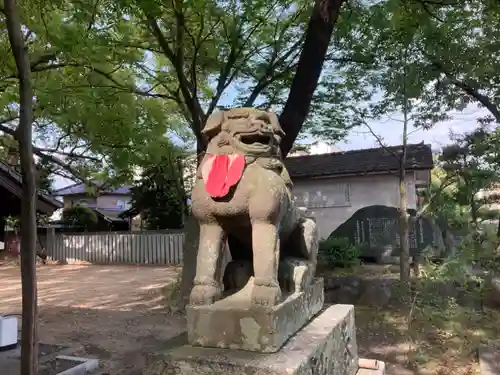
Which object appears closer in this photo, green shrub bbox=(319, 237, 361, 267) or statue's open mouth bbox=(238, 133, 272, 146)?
statue's open mouth bbox=(238, 133, 272, 146)

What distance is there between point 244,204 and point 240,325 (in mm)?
702

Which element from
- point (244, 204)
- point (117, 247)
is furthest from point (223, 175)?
point (117, 247)

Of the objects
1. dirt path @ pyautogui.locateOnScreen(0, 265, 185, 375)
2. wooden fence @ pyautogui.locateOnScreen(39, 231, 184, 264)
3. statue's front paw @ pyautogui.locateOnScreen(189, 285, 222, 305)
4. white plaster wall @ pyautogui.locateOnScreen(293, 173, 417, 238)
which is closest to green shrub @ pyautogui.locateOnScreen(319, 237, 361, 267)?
white plaster wall @ pyautogui.locateOnScreen(293, 173, 417, 238)

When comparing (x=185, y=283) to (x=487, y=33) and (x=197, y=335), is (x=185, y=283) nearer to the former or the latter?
(x=197, y=335)

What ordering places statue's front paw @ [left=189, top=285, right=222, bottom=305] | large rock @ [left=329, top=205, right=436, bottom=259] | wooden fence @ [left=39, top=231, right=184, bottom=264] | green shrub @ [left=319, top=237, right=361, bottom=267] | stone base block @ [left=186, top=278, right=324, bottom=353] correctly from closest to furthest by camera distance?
stone base block @ [left=186, top=278, right=324, bottom=353] → statue's front paw @ [left=189, top=285, right=222, bottom=305] → green shrub @ [left=319, top=237, right=361, bottom=267] → large rock @ [left=329, top=205, right=436, bottom=259] → wooden fence @ [left=39, top=231, right=184, bottom=264]

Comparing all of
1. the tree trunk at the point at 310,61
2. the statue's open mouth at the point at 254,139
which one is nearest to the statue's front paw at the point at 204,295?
the statue's open mouth at the point at 254,139

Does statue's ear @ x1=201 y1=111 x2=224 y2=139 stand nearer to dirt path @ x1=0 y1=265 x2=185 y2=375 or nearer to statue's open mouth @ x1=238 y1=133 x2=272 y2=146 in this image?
statue's open mouth @ x1=238 y1=133 x2=272 y2=146

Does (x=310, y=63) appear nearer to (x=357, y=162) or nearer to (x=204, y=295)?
(x=204, y=295)

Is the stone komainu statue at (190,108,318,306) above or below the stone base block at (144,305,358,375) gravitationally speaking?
above

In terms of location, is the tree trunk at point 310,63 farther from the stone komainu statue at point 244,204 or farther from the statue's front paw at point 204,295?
the statue's front paw at point 204,295

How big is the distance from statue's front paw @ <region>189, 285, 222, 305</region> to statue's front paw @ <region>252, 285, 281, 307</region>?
257 mm

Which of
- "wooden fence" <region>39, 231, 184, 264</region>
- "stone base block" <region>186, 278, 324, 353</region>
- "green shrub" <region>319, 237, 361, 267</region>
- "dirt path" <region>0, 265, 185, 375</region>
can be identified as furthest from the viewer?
"wooden fence" <region>39, 231, 184, 264</region>

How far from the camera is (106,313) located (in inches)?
338

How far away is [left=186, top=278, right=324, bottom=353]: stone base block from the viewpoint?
254 centimetres
